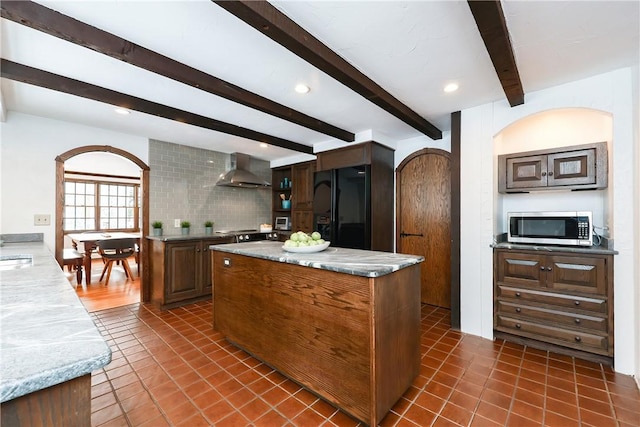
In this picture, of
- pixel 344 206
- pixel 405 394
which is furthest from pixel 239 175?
pixel 405 394

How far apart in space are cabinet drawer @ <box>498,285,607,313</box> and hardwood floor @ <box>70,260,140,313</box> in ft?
15.5

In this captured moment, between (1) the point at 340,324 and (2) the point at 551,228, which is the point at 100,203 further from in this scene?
(2) the point at 551,228

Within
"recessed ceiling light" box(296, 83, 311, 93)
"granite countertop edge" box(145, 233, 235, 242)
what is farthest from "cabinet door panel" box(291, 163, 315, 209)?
"recessed ceiling light" box(296, 83, 311, 93)

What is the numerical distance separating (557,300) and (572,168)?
1218 mm

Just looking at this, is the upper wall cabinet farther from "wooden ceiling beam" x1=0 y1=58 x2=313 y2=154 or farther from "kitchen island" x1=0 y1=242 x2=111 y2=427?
"kitchen island" x1=0 y1=242 x2=111 y2=427

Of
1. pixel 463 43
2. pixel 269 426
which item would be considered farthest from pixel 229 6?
pixel 269 426

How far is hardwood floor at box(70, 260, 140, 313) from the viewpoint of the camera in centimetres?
381

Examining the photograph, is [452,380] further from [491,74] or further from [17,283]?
[17,283]

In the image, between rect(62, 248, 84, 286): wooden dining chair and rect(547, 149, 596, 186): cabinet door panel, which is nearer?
rect(547, 149, 596, 186): cabinet door panel

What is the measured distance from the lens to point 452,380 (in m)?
2.06

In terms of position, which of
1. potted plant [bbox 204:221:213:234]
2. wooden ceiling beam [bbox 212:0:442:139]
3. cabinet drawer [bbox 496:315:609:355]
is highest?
wooden ceiling beam [bbox 212:0:442:139]

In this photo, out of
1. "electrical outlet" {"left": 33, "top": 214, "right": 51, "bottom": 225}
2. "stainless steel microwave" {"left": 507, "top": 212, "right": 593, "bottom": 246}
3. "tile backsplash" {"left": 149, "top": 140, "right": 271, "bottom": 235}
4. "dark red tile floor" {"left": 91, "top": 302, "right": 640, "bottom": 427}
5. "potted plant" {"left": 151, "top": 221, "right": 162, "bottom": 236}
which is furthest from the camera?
"tile backsplash" {"left": 149, "top": 140, "right": 271, "bottom": 235}

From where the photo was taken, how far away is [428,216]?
3.83 meters

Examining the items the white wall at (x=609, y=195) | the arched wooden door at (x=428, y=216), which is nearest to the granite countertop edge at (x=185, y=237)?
the arched wooden door at (x=428, y=216)
